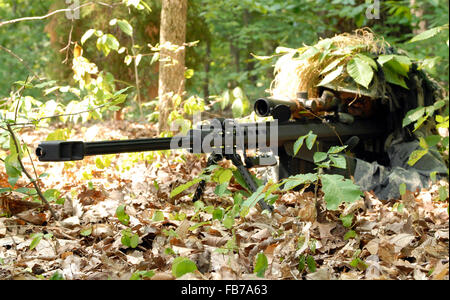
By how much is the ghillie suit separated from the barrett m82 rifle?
3cm

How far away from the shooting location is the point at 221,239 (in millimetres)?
2283

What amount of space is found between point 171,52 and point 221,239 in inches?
116

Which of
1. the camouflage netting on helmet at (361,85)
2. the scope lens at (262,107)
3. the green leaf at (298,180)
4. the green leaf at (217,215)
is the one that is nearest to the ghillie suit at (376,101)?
the camouflage netting on helmet at (361,85)

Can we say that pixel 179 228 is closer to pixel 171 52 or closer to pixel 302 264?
pixel 302 264

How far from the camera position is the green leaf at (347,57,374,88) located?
8.36 ft

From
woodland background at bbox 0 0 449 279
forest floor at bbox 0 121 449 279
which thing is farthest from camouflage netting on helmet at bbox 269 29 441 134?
forest floor at bbox 0 121 449 279

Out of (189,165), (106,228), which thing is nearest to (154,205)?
(106,228)

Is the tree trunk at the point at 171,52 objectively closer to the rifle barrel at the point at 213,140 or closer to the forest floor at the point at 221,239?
the forest floor at the point at 221,239

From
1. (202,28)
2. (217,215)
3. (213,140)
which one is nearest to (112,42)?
(213,140)

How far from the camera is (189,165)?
4.16 meters

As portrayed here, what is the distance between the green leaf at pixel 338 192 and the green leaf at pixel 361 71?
783 millimetres

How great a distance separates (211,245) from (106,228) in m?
0.63

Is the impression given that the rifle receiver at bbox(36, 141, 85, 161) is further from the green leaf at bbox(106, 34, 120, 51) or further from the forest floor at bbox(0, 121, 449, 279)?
the green leaf at bbox(106, 34, 120, 51)
